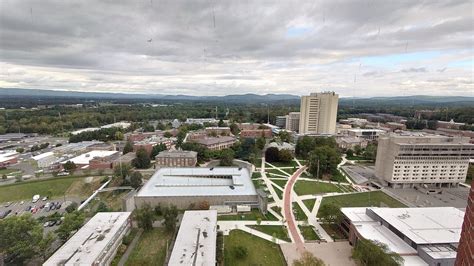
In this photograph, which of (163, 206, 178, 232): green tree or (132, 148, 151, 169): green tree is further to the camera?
(132, 148, 151, 169): green tree

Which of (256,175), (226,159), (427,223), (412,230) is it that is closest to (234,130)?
(226,159)

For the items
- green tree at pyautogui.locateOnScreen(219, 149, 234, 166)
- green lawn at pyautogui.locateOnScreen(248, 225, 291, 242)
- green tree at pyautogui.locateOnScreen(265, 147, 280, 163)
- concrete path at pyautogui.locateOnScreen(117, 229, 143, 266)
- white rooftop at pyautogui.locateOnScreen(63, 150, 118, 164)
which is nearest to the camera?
concrete path at pyautogui.locateOnScreen(117, 229, 143, 266)

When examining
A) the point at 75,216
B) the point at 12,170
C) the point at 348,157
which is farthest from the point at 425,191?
the point at 12,170

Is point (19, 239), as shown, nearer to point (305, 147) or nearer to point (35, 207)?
point (35, 207)

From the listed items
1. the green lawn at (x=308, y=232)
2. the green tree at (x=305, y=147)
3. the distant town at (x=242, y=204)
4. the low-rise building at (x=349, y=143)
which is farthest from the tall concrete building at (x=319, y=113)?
the green lawn at (x=308, y=232)

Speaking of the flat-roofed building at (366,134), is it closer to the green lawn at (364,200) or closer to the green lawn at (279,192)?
the green lawn at (364,200)

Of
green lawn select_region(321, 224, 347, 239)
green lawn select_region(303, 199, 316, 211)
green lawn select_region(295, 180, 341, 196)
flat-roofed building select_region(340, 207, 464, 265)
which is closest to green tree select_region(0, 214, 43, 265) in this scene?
green lawn select_region(321, 224, 347, 239)

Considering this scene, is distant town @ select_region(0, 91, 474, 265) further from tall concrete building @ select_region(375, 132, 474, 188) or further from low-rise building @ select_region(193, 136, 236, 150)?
low-rise building @ select_region(193, 136, 236, 150)
